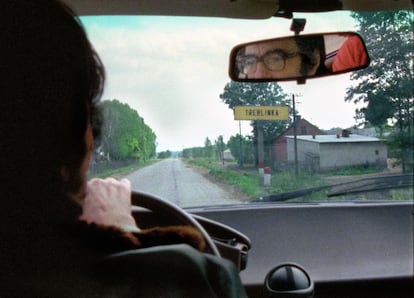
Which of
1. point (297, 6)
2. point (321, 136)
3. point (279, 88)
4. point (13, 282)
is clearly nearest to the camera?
point (13, 282)

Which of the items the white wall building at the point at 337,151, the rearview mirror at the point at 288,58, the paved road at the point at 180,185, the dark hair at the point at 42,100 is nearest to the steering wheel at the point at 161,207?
the paved road at the point at 180,185

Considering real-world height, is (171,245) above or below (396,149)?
below

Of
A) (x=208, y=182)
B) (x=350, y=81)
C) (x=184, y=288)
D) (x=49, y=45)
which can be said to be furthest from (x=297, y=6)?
(x=184, y=288)

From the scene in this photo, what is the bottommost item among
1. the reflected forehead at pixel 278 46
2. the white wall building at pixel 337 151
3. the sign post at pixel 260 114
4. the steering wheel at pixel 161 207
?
the steering wheel at pixel 161 207

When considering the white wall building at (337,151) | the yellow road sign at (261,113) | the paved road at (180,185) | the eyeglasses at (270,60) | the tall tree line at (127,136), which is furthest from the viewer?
the white wall building at (337,151)

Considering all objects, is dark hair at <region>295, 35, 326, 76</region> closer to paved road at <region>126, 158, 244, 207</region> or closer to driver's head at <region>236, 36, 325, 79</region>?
driver's head at <region>236, 36, 325, 79</region>

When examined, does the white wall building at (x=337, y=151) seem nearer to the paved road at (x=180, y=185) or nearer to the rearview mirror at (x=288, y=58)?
the paved road at (x=180, y=185)

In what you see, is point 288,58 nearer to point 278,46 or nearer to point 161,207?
point 278,46

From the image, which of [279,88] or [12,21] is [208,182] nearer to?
[279,88]

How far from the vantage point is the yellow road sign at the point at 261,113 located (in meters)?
2.89

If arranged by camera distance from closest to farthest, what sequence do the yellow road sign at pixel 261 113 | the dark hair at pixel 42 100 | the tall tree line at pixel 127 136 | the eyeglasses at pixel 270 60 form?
1. the dark hair at pixel 42 100
2. the tall tree line at pixel 127 136
3. the eyeglasses at pixel 270 60
4. the yellow road sign at pixel 261 113

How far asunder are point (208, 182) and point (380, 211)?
1.28 meters

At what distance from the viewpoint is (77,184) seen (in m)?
1.52

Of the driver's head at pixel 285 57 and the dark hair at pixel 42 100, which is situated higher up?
the driver's head at pixel 285 57
